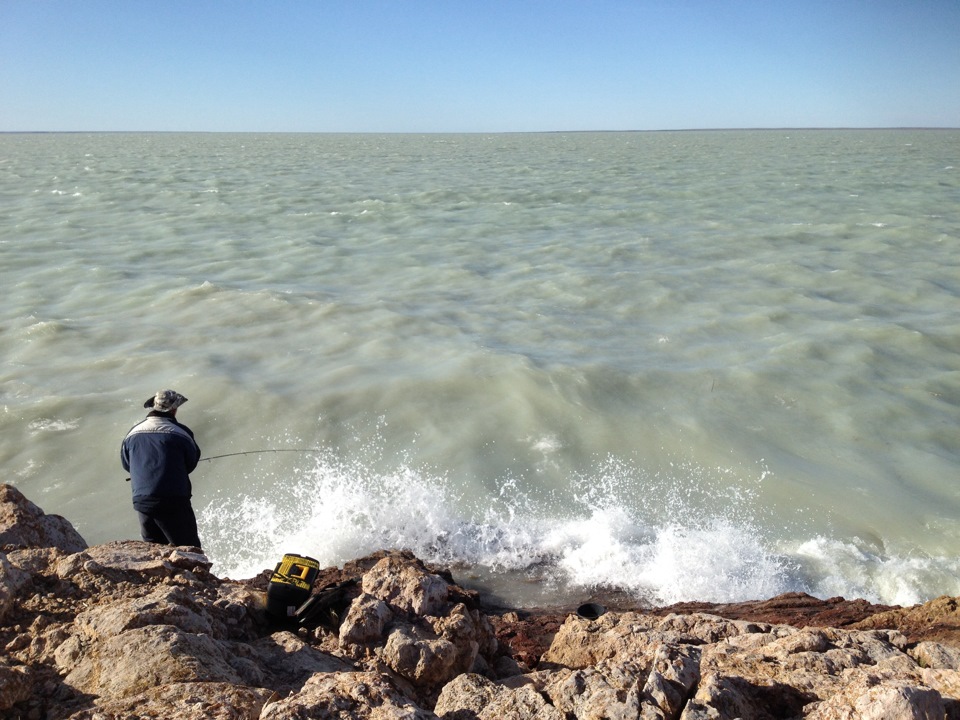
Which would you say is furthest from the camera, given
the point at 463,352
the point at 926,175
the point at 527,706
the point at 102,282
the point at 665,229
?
the point at 926,175

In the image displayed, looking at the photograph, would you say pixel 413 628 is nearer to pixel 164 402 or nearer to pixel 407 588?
pixel 407 588

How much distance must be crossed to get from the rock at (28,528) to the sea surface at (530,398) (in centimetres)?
152

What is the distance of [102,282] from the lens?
45.9ft

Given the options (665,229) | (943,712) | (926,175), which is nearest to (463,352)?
(943,712)

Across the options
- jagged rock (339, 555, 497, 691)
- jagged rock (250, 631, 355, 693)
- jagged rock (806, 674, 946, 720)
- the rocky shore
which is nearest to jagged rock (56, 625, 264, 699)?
the rocky shore

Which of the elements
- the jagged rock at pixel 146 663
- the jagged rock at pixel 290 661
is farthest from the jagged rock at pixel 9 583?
the jagged rock at pixel 290 661

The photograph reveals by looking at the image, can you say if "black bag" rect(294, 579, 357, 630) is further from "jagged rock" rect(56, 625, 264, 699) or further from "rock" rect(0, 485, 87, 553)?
"rock" rect(0, 485, 87, 553)

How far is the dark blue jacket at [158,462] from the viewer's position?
200 inches

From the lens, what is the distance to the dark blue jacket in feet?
16.7

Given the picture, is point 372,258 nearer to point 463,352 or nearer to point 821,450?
point 463,352

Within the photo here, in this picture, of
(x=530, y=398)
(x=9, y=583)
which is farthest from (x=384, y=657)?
(x=530, y=398)

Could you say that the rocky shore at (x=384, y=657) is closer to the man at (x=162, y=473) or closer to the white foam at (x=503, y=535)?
the man at (x=162, y=473)

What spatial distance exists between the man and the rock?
51 cm

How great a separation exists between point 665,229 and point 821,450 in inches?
501
